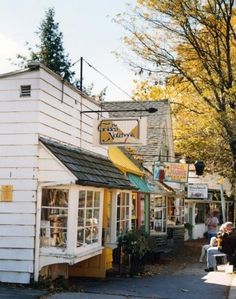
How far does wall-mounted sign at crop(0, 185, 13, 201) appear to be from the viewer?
10.6 metres

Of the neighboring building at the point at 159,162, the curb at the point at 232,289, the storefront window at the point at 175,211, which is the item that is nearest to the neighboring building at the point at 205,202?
the storefront window at the point at 175,211

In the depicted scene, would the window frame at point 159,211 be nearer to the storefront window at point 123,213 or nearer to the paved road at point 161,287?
the storefront window at point 123,213

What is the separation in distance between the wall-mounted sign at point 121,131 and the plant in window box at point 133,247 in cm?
292

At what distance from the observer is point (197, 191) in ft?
89.2

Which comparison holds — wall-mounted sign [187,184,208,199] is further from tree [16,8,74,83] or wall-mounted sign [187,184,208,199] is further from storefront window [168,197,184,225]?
tree [16,8,74,83]

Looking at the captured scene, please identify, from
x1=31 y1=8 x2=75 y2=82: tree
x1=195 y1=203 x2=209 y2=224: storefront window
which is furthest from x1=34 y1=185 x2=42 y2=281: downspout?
x1=31 y1=8 x2=75 y2=82: tree

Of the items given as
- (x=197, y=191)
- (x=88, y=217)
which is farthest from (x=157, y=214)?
(x=88, y=217)

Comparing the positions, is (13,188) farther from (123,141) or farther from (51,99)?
(123,141)

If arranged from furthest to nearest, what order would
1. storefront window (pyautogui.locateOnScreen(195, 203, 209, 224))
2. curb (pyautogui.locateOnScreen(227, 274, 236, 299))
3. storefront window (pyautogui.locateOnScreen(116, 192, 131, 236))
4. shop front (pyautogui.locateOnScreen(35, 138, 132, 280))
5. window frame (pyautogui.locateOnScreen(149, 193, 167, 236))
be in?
storefront window (pyautogui.locateOnScreen(195, 203, 209, 224)), window frame (pyautogui.locateOnScreen(149, 193, 167, 236)), storefront window (pyautogui.locateOnScreen(116, 192, 131, 236)), shop front (pyautogui.locateOnScreen(35, 138, 132, 280)), curb (pyautogui.locateOnScreen(227, 274, 236, 299))

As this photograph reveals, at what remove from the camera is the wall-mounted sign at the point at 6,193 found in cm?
1060

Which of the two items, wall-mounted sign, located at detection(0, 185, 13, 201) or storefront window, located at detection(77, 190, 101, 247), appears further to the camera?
storefront window, located at detection(77, 190, 101, 247)

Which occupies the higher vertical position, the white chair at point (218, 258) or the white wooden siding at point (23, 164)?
the white wooden siding at point (23, 164)

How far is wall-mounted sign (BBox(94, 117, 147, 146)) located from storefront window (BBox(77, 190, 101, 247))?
1.49 metres

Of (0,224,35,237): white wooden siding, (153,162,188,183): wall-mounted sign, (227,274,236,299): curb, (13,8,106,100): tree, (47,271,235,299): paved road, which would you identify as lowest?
(47,271,235,299): paved road
